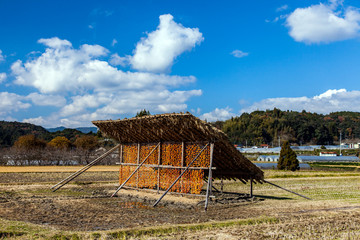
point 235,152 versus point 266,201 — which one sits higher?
point 235,152

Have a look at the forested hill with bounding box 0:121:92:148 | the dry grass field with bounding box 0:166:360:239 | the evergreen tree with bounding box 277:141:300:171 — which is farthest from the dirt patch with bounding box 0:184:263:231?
the forested hill with bounding box 0:121:92:148

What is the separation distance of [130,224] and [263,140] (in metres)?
130

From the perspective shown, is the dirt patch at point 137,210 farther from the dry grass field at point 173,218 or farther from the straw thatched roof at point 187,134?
the straw thatched roof at point 187,134

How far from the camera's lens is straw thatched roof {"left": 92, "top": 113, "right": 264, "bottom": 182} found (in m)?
15.4

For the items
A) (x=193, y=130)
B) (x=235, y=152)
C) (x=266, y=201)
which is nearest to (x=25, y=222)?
(x=193, y=130)

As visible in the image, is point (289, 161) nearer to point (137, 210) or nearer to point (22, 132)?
point (137, 210)

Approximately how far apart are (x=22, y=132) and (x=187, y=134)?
96.7m

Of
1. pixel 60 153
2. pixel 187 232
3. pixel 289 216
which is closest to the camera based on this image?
pixel 187 232

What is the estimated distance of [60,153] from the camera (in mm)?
59844

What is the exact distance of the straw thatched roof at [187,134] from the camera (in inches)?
607

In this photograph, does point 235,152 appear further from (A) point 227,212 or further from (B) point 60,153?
(B) point 60,153

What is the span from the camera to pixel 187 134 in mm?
16828

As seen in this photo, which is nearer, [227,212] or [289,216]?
[289,216]

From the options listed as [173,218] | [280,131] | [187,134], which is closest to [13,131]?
[187,134]
